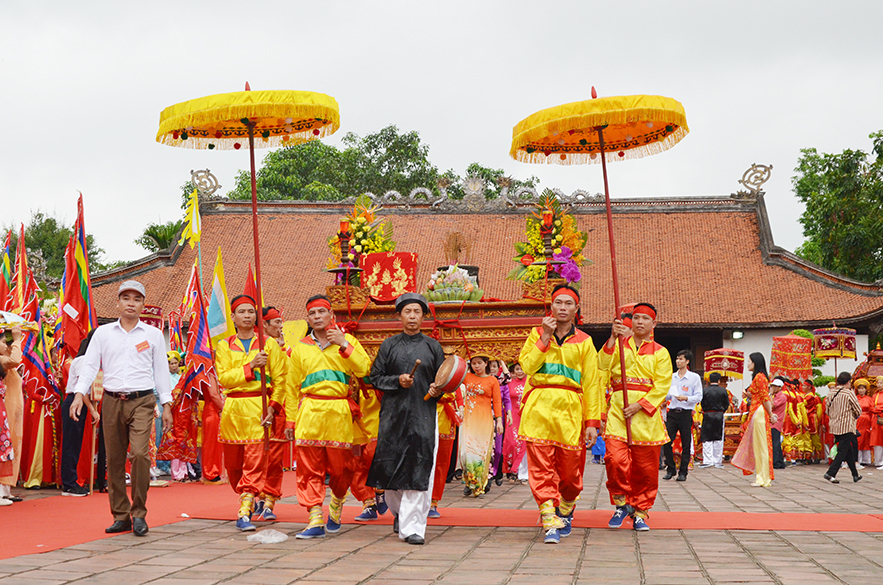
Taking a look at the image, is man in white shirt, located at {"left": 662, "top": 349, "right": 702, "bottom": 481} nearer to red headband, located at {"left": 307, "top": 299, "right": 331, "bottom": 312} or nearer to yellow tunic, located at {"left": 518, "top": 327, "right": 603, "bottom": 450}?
yellow tunic, located at {"left": 518, "top": 327, "right": 603, "bottom": 450}

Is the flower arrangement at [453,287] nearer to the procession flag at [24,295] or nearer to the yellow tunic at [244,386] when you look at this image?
the yellow tunic at [244,386]

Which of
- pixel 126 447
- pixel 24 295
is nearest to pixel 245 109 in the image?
pixel 126 447

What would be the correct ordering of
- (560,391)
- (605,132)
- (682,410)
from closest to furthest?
(560,391), (605,132), (682,410)

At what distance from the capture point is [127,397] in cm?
623

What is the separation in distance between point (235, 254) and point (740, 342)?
15.3 metres

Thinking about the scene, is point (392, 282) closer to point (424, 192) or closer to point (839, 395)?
point (839, 395)

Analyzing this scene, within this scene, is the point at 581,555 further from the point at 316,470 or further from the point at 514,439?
the point at 514,439

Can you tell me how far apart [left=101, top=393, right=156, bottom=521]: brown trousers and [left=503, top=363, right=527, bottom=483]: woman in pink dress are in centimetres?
617

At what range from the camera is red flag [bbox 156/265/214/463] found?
1062 cm

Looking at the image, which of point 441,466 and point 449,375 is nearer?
point 449,375

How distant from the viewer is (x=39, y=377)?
9742mm

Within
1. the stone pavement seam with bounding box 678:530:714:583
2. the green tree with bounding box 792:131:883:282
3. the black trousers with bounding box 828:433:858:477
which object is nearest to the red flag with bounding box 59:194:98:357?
the stone pavement seam with bounding box 678:530:714:583

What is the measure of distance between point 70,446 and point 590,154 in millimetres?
6247

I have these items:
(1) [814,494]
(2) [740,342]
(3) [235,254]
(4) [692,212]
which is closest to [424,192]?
(3) [235,254]
